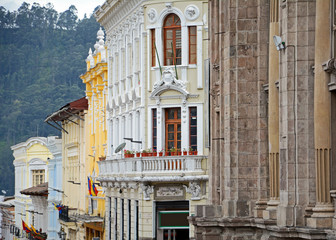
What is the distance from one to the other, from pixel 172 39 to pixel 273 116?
25.8m

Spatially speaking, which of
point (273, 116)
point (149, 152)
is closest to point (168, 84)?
point (149, 152)

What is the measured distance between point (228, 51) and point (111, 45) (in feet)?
115

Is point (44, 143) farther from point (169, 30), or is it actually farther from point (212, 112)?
point (212, 112)

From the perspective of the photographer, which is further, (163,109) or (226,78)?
(163,109)

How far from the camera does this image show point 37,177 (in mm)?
132250

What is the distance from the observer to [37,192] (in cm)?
11262

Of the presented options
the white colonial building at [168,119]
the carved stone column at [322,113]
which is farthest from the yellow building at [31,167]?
the carved stone column at [322,113]

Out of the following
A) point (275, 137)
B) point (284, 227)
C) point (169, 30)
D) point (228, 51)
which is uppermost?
point (169, 30)

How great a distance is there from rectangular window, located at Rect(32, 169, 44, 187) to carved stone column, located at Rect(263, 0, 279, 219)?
100 meters

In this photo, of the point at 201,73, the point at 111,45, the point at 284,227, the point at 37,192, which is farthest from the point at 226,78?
the point at 37,192

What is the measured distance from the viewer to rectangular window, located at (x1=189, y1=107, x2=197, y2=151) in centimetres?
5653

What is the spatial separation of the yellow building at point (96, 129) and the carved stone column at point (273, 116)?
39.9m

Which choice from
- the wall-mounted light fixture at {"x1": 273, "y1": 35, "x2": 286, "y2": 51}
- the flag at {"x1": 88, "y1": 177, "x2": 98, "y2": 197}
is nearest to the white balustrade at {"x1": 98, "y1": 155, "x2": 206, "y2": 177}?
the flag at {"x1": 88, "y1": 177, "x2": 98, "y2": 197}

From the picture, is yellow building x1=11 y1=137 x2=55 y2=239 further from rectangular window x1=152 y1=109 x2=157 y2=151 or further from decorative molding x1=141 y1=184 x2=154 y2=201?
decorative molding x1=141 y1=184 x2=154 y2=201
